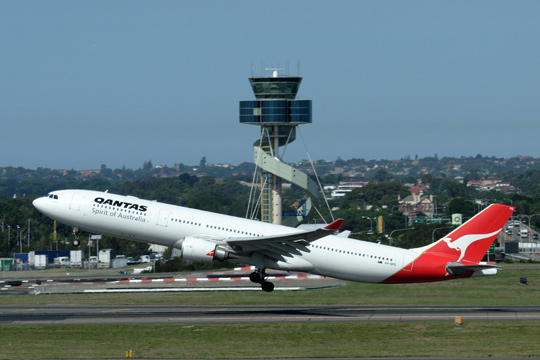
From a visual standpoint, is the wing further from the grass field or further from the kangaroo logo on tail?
the kangaroo logo on tail

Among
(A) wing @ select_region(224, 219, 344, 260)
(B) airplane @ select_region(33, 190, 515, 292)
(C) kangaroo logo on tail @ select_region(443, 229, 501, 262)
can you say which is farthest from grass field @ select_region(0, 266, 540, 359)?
(C) kangaroo logo on tail @ select_region(443, 229, 501, 262)

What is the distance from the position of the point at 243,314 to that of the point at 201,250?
228 inches

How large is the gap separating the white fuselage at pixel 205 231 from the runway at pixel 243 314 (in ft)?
9.99

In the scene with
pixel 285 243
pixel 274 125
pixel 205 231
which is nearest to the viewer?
pixel 285 243

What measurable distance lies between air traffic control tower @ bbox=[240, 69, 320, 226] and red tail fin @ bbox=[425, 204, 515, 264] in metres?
83.1

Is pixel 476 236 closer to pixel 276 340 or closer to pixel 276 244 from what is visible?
pixel 276 244

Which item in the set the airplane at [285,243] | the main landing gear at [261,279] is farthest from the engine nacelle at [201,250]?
the main landing gear at [261,279]

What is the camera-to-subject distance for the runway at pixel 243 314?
51.5 meters

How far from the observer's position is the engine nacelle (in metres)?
51.9

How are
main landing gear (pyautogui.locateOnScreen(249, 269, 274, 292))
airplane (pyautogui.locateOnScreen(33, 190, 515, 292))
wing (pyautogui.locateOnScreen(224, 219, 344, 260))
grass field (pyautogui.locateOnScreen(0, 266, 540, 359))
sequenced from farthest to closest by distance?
1. main landing gear (pyautogui.locateOnScreen(249, 269, 274, 292))
2. airplane (pyautogui.locateOnScreen(33, 190, 515, 292))
3. wing (pyautogui.locateOnScreen(224, 219, 344, 260))
4. grass field (pyautogui.locateOnScreen(0, 266, 540, 359))

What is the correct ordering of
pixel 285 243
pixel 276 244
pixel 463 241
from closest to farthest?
1. pixel 285 243
2. pixel 276 244
3. pixel 463 241

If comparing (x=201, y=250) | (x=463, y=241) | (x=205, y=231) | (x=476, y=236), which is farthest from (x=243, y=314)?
(x=476, y=236)

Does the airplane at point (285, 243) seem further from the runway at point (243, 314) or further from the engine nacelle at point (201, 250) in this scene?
the runway at point (243, 314)

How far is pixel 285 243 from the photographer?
52.7 metres
